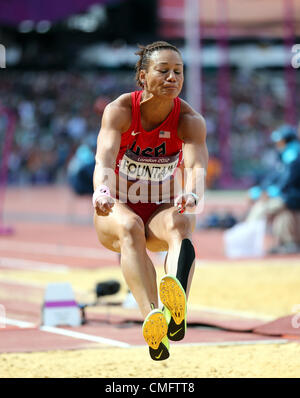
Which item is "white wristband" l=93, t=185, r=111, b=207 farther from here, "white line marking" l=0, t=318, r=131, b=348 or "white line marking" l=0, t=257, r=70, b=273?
"white line marking" l=0, t=257, r=70, b=273

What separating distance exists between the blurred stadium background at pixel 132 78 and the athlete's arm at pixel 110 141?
58.7ft

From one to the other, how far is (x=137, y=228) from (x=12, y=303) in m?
3.69

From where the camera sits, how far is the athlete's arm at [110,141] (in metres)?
4.89

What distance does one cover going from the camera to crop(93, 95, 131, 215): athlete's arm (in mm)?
4895

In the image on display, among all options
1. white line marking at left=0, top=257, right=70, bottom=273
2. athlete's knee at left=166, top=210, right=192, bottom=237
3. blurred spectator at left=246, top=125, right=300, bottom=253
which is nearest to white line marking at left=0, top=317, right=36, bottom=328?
athlete's knee at left=166, top=210, right=192, bottom=237

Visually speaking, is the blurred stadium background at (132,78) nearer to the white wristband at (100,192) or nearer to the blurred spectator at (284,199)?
the blurred spectator at (284,199)

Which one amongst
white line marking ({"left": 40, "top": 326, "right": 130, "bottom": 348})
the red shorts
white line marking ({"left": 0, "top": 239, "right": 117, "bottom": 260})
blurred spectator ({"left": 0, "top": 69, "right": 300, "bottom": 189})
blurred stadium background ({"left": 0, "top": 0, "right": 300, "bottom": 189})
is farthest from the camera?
blurred spectator ({"left": 0, "top": 69, "right": 300, "bottom": 189})

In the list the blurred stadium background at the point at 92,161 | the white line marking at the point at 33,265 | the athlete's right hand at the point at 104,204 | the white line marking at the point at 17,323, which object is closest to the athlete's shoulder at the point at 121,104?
the athlete's right hand at the point at 104,204

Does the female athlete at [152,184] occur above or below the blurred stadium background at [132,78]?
below

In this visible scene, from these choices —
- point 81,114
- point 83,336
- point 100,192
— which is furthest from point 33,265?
point 81,114

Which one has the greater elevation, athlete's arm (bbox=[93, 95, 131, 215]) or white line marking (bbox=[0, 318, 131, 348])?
athlete's arm (bbox=[93, 95, 131, 215])

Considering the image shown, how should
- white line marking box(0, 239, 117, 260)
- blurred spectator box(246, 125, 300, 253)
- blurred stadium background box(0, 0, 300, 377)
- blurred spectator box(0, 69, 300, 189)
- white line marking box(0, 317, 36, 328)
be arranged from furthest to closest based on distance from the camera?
blurred spectator box(0, 69, 300, 189), white line marking box(0, 239, 117, 260), blurred spectator box(246, 125, 300, 253), white line marking box(0, 317, 36, 328), blurred stadium background box(0, 0, 300, 377)

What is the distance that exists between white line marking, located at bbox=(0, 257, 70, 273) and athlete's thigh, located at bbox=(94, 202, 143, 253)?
561cm
